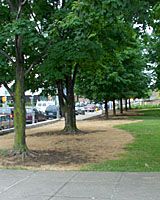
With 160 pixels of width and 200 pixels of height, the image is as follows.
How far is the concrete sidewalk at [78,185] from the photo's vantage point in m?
5.45

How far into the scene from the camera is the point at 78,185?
20.2 ft

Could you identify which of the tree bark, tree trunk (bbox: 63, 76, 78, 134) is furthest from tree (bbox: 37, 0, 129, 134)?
tree trunk (bbox: 63, 76, 78, 134)

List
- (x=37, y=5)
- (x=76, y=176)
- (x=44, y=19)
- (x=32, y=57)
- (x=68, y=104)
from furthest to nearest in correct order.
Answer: (x=68, y=104) < (x=44, y=19) < (x=37, y=5) < (x=32, y=57) < (x=76, y=176)

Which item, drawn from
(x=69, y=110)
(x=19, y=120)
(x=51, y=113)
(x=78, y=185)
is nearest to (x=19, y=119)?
(x=19, y=120)

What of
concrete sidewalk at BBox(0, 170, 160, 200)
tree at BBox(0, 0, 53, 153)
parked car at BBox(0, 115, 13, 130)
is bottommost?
concrete sidewalk at BBox(0, 170, 160, 200)

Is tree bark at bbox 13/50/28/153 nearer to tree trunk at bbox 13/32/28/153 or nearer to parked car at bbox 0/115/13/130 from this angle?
tree trunk at bbox 13/32/28/153

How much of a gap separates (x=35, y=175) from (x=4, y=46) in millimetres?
5870

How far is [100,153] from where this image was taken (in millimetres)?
10484

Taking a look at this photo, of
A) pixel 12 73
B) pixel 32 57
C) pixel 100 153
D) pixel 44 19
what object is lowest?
pixel 100 153

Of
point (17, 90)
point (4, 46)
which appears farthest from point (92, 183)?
point (4, 46)

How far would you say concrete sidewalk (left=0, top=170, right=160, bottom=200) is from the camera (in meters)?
5.45

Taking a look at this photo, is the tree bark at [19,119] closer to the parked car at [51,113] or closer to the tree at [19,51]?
the tree at [19,51]

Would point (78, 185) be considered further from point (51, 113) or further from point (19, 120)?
point (51, 113)

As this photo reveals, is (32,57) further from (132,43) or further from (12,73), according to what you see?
(132,43)
